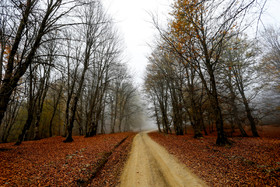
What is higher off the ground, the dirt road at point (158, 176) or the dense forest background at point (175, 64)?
the dense forest background at point (175, 64)

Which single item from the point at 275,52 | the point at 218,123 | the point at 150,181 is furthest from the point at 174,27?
the point at 275,52

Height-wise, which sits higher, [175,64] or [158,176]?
[175,64]

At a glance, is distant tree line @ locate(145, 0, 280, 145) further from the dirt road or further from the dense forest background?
the dirt road

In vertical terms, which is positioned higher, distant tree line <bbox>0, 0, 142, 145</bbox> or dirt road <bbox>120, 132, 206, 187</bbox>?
distant tree line <bbox>0, 0, 142, 145</bbox>

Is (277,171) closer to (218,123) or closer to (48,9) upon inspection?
(218,123)

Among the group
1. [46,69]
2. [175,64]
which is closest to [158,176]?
[175,64]

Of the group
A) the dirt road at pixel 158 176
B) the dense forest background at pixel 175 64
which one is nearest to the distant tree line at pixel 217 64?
the dense forest background at pixel 175 64

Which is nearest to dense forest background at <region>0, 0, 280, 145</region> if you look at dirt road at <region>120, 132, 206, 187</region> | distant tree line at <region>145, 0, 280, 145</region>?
distant tree line at <region>145, 0, 280, 145</region>

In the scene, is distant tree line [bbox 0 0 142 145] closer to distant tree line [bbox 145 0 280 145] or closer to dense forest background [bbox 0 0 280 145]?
dense forest background [bbox 0 0 280 145]

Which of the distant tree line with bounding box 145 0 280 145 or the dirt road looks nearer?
the dirt road

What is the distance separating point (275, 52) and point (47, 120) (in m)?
38.1

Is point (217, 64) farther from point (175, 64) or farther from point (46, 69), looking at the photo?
point (46, 69)

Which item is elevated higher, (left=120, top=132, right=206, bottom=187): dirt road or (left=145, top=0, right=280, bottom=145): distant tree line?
(left=145, top=0, right=280, bottom=145): distant tree line

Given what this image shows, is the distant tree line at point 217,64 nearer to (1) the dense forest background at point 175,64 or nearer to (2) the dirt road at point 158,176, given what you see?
(1) the dense forest background at point 175,64
